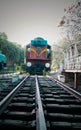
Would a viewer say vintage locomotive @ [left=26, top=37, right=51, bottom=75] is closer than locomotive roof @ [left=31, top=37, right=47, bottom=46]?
Yes

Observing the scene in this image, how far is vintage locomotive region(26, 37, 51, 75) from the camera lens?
78.8 feet

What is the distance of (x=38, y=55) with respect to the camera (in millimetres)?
24156

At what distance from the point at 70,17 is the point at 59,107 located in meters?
17.7

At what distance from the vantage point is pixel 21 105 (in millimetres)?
5793

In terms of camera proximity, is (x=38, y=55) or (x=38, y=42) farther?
(x=38, y=42)

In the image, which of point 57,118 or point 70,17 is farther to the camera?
point 70,17

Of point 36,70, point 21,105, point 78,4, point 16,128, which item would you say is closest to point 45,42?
point 36,70

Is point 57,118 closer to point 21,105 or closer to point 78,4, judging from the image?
point 21,105

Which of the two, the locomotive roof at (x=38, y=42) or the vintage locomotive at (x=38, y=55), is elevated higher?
the locomotive roof at (x=38, y=42)

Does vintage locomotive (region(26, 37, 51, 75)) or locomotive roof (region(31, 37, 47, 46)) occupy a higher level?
locomotive roof (region(31, 37, 47, 46))

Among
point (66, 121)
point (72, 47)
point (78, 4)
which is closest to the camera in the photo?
point (66, 121)

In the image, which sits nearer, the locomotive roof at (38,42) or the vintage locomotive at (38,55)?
the vintage locomotive at (38,55)

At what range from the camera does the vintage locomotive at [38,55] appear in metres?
24.0

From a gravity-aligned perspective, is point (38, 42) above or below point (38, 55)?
above
